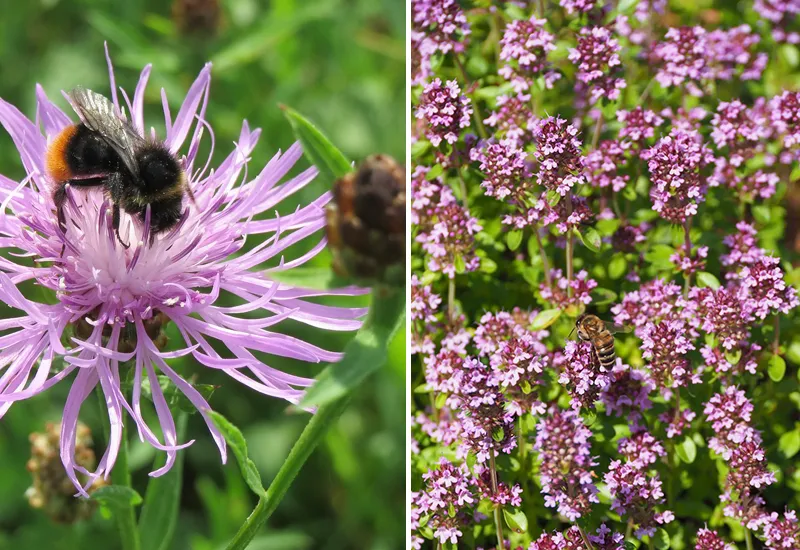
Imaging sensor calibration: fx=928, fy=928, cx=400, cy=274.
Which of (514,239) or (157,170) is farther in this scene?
(514,239)

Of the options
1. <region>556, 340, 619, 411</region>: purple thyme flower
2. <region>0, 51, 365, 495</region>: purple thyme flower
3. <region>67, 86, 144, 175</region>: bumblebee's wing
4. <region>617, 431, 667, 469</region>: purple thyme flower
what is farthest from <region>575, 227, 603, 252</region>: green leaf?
<region>67, 86, 144, 175</region>: bumblebee's wing

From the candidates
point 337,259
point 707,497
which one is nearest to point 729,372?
point 707,497

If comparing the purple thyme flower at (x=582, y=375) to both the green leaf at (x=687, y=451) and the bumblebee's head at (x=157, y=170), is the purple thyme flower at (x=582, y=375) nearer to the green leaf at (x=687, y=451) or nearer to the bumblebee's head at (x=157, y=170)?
the green leaf at (x=687, y=451)

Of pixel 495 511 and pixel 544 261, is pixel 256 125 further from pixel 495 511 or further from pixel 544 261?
pixel 495 511

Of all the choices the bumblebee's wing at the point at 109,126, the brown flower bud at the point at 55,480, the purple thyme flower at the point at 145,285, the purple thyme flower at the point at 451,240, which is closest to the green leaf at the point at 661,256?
the purple thyme flower at the point at 451,240

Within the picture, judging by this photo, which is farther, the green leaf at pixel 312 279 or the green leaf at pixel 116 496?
the green leaf at pixel 116 496

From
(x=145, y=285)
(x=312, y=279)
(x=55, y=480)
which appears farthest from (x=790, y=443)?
(x=55, y=480)

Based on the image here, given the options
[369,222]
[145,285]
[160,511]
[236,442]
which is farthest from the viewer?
[160,511]
